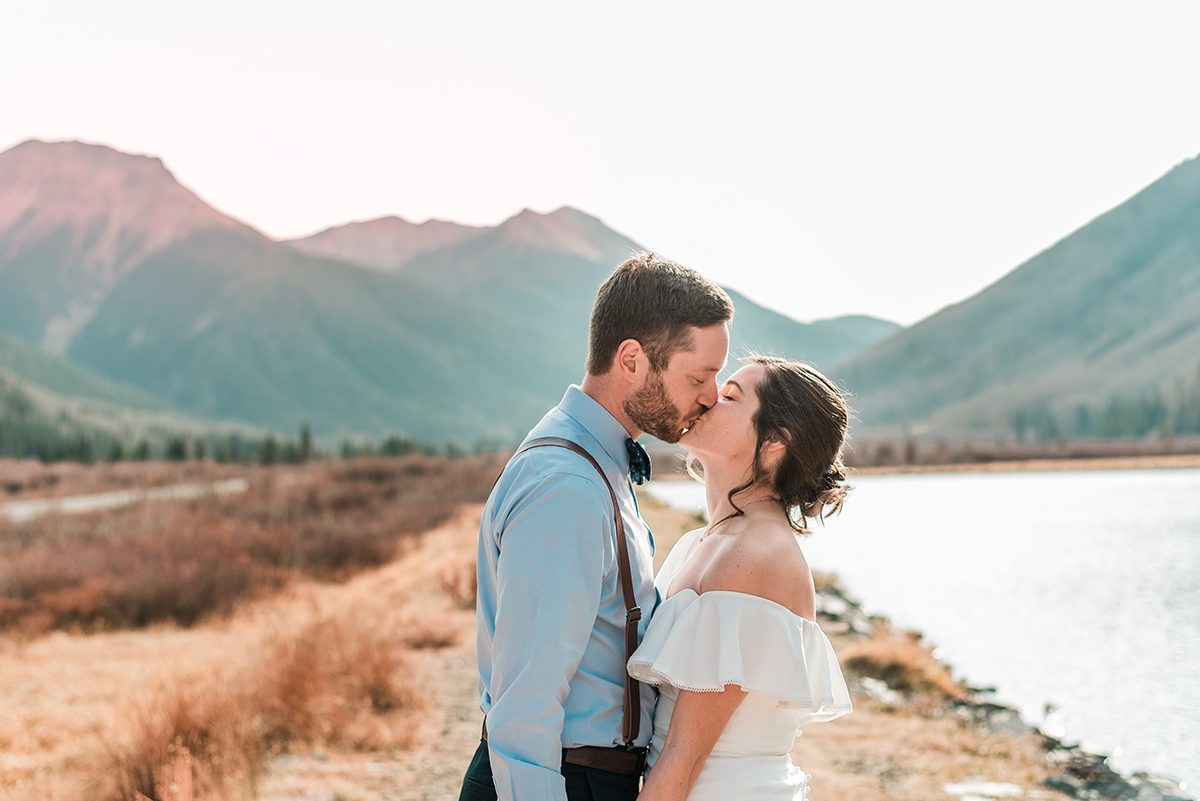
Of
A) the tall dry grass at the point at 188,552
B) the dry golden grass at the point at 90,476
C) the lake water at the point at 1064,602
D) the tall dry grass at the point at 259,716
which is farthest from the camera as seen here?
the dry golden grass at the point at 90,476

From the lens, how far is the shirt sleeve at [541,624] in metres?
2.43

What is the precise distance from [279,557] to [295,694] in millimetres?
11160

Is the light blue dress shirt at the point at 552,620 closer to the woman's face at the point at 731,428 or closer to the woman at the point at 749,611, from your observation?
the woman at the point at 749,611

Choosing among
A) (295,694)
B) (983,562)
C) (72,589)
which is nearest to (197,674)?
(295,694)

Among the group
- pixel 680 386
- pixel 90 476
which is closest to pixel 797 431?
pixel 680 386

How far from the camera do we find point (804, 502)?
3082 millimetres

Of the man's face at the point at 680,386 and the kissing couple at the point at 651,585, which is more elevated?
the man's face at the point at 680,386

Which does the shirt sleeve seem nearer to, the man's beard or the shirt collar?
the shirt collar

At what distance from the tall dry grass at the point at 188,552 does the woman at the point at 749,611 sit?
12.7 metres

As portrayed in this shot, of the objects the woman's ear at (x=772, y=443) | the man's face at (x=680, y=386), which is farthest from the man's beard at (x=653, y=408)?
the woman's ear at (x=772, y=443)

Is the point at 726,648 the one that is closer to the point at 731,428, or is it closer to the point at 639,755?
the point at 639,755

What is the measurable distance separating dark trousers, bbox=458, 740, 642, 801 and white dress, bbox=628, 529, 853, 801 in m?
0.10

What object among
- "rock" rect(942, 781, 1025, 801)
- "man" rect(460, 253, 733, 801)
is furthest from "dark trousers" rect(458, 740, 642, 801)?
"rock" rect(942, 781, 1025, 801)

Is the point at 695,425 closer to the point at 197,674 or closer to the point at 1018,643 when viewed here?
the point at 197,674
